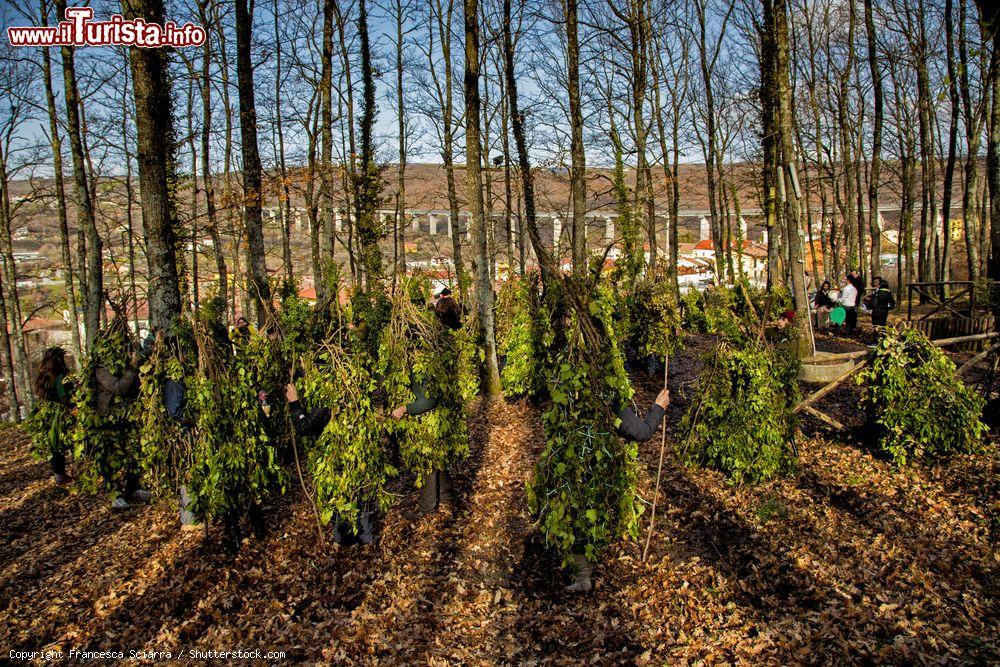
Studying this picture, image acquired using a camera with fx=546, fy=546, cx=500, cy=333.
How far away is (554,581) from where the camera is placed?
5.03 meters

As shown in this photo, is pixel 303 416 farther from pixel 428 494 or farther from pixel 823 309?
pixel 823 309

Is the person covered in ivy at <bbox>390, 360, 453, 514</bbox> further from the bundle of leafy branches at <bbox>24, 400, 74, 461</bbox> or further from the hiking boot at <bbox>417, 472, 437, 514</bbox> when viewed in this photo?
the bundle of leafy branches at <bbox>24, 400, 74, 461</bbox>

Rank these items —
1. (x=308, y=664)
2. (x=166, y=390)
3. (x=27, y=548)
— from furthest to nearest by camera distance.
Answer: (x=27, y=548) → (x=166, y=390) → (x=308, y=664)

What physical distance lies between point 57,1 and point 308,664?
1499 cm

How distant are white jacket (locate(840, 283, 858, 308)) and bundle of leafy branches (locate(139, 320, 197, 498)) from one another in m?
14.8

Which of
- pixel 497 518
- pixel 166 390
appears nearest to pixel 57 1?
pixel 166 390

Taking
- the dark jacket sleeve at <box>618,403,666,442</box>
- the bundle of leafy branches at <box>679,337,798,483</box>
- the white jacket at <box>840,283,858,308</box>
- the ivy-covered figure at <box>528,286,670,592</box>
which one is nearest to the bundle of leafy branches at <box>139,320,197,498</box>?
the ivy-covered figure at <box>528,286,670,592</box>

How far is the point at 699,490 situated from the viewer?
641 cm

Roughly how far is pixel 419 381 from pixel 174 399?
7.97ft

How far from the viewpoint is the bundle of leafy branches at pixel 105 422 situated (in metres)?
6.08

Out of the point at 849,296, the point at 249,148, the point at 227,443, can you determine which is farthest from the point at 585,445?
the point at 849,296

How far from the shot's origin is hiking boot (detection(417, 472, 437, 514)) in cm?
619

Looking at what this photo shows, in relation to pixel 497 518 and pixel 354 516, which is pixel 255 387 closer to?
pixel 354 516

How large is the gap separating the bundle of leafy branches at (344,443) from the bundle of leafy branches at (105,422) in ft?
7.96
